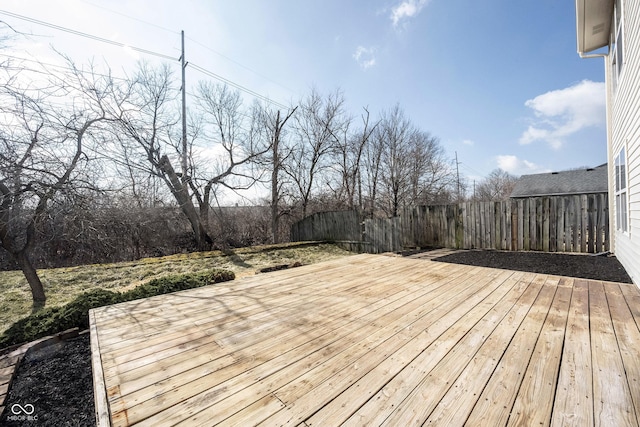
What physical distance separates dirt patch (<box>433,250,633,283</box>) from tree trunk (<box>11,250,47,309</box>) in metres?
6.09

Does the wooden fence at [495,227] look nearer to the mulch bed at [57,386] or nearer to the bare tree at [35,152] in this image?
the mulch bed at [57,386]

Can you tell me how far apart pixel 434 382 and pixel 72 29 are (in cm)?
847

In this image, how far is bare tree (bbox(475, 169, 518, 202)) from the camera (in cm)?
2672

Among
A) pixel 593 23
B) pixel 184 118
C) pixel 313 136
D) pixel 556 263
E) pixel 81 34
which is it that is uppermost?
pixel 81 34

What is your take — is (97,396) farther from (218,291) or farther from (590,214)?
(590,214)

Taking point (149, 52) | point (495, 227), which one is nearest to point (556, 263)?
point (495, 227)

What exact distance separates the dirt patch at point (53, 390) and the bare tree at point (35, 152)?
4.98 feet

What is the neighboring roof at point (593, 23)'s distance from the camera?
409 centimetres

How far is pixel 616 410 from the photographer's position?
1.07m

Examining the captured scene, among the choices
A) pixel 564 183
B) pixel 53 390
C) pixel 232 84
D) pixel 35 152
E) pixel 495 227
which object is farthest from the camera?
pixel 564 183

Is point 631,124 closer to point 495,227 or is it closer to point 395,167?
point 495,227

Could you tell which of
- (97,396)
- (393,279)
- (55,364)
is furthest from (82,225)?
(393,279)

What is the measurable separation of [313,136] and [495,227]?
9.14 m

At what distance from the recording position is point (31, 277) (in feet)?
10.7
